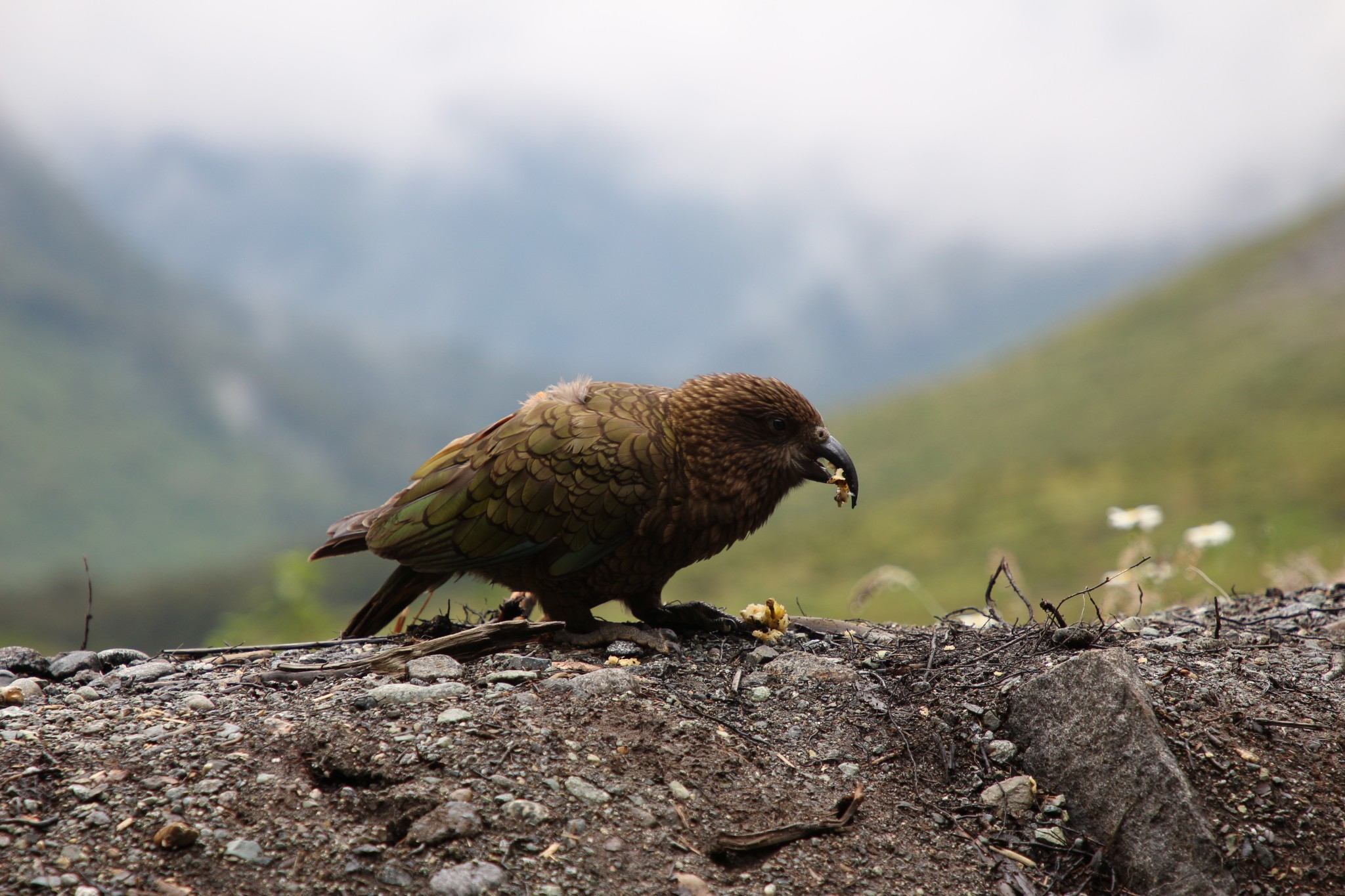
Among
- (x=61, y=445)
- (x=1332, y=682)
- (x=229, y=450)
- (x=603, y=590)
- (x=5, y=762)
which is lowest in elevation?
(x=5, y=762)

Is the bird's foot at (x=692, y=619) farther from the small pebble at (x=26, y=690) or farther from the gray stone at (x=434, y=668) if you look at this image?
the small pebble at (x=26, y=690)

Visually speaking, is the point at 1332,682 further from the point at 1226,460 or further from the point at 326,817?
the point at 1226,460

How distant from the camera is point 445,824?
3287 mm

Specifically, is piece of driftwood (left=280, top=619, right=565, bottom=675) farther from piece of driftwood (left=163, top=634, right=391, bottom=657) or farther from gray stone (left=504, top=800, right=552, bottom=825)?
gray stone (left=504, top=800, right=552, bottom=825)

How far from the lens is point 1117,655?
159 inches

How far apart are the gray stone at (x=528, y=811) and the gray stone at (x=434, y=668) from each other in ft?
3.57

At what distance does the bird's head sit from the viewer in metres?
5.25

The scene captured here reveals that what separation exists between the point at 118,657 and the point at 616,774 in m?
3.13

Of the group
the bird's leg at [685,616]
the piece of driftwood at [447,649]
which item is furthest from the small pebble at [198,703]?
the bird's leg at [685,616]

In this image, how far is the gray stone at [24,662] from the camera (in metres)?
4.84

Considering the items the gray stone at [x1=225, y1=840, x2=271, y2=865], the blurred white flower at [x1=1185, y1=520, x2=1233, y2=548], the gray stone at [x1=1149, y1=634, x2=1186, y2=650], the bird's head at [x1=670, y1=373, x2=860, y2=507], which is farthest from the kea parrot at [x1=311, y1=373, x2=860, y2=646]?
the blurred white flower at [x1=1185, y1=520, x2=1233, y2=548]

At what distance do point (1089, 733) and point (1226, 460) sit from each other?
2167cm

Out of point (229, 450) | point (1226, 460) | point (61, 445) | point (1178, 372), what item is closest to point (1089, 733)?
point (1226, 460)

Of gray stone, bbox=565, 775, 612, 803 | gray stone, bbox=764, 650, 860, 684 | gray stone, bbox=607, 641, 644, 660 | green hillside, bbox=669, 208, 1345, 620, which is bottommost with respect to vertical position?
gray stone, bbox=565, 775, 612, 803
